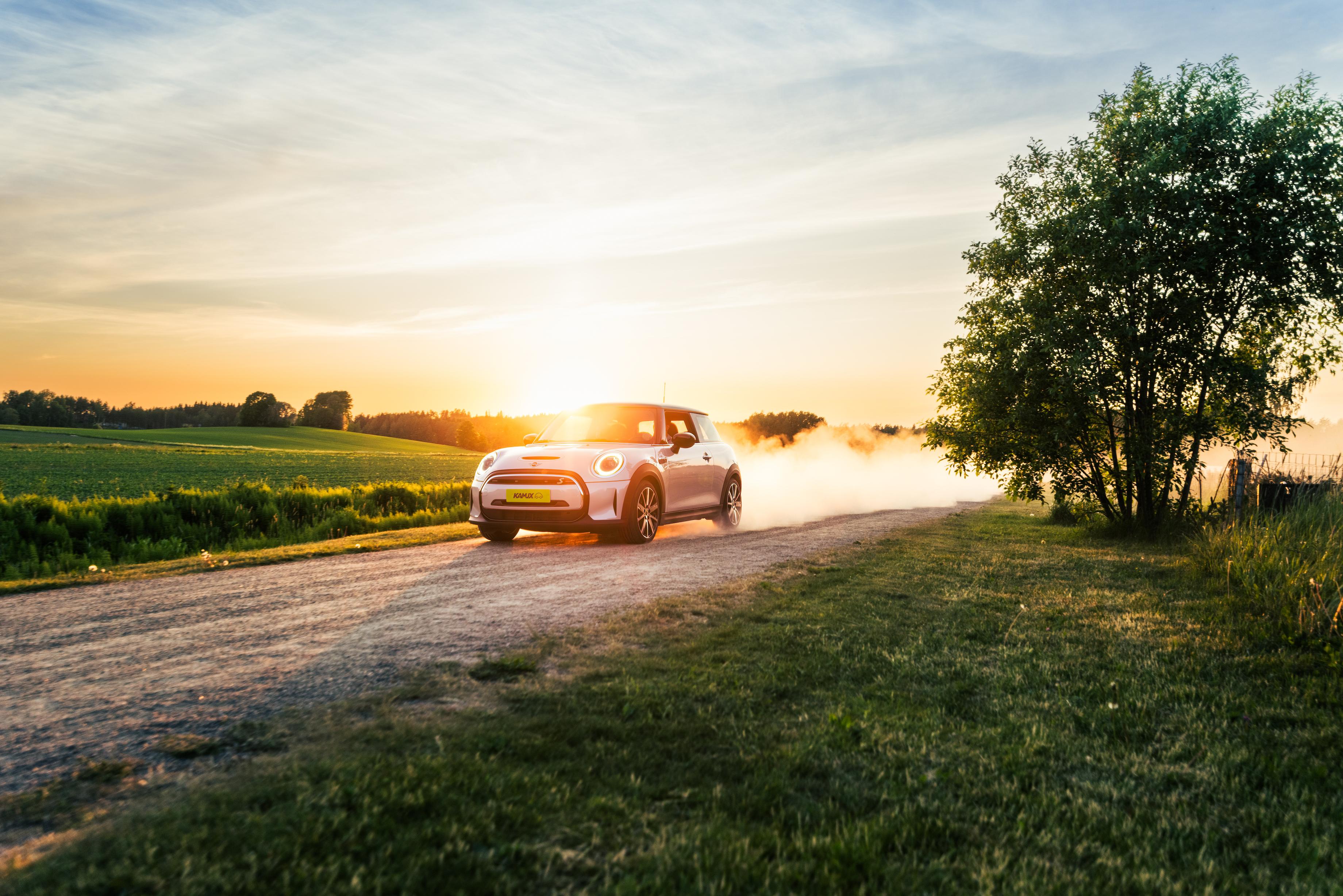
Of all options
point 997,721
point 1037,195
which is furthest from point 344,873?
point 1037,195

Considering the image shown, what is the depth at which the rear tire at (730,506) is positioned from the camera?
14.2 m

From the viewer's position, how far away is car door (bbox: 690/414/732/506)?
13.5m

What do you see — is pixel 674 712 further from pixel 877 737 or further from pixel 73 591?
pixel 73 591

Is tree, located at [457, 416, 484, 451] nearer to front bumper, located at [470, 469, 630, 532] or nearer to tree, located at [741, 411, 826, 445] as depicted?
tree, located at [741, 411, 826, 445]

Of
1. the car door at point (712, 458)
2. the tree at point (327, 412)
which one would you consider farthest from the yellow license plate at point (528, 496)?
the tree at point (327, 412)

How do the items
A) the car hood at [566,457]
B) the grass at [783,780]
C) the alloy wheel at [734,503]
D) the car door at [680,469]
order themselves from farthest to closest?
1. the alloy wheel at [734,503]
2. the car door at [680,469]
3. the car hood at [566,457]
4. the grass at [783,780]

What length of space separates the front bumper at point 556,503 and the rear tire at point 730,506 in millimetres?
3524

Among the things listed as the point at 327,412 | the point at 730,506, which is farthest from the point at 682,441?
the point at 327,412

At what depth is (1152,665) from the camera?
5.60 metres

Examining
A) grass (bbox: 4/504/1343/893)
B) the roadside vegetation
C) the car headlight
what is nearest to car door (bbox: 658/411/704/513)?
the car headlight

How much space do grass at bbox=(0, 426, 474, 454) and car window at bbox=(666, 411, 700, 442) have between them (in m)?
66.2

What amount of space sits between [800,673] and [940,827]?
6.60 ft

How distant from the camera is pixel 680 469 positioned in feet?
41.1

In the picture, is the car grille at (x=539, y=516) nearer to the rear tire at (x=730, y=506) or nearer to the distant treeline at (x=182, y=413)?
the rear tire at (x=730, y=506)
